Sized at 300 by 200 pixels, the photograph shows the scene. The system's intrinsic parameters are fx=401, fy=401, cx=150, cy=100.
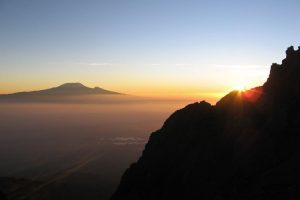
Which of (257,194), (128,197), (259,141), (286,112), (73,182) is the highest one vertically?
(286,112)

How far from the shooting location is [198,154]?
51281mm

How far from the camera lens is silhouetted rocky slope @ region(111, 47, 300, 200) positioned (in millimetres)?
39812

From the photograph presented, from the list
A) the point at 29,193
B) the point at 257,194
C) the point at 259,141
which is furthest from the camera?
the point at 29,193

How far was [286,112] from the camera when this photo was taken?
1788 inches

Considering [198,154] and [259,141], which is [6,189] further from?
[259,141]

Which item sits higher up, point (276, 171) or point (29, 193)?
point (276, 171)

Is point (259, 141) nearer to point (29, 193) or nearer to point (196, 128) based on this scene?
point (196, 128)

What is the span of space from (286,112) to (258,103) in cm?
641

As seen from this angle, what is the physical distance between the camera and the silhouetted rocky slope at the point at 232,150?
131 feet

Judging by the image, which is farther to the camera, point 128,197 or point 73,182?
point 73,182

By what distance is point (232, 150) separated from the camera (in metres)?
47.9

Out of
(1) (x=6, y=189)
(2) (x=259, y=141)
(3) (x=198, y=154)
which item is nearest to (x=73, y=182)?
(1) (x=6, y=189)

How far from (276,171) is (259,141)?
23.8ft

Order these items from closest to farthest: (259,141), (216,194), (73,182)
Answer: (216,194) < (259,141) < (73,182)
